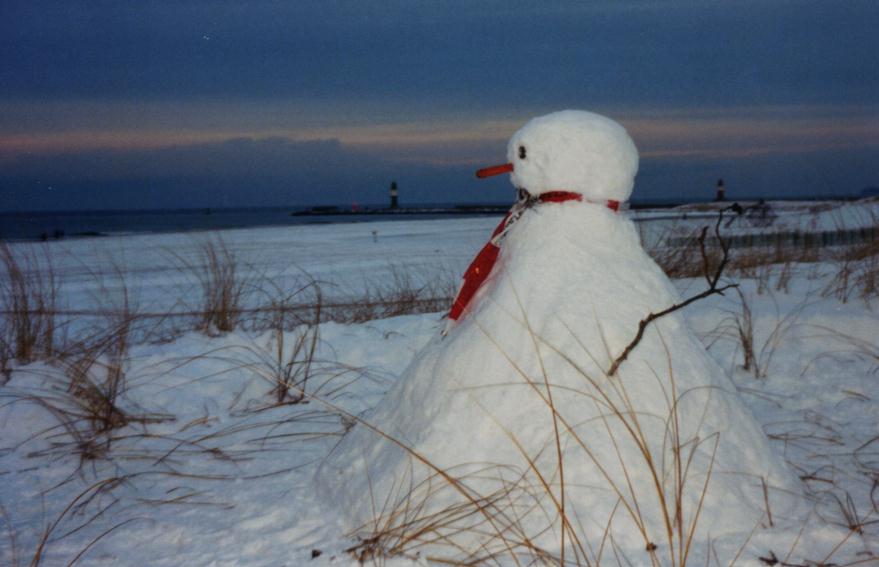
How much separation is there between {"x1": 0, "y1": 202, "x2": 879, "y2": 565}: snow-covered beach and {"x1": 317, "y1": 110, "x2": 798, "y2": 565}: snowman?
0.07 m

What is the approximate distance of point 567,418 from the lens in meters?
1.48

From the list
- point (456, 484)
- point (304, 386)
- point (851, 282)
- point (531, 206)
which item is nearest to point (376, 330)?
point (304, 386)

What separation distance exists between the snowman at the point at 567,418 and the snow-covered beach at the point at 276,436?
0.07m

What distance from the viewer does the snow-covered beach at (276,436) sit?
5.35ft

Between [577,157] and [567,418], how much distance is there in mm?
Result: 618

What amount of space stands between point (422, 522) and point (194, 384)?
1.82 metres

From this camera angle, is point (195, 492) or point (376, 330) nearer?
point (195, 492)

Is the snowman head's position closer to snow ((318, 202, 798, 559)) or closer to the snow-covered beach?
snow ((318, 202, 798, 559))

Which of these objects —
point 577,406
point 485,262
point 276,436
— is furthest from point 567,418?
point 276,436

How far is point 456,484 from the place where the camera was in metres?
1.46

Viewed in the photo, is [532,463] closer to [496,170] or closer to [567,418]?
[567,418]

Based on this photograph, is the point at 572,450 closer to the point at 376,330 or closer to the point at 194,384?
the point at 194,384

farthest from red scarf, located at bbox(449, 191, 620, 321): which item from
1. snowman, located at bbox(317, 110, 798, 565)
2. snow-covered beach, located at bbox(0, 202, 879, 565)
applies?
snow-covered beach, located at bbox(0, 202, 879, 565)

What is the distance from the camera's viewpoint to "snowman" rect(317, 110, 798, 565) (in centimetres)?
143
